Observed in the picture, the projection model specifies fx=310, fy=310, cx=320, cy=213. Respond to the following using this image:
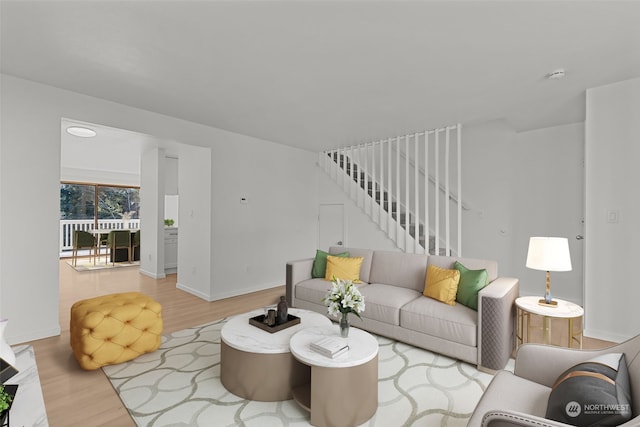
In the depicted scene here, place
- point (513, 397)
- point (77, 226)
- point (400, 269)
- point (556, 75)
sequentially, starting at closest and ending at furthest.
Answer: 1. point (513, 397)
2. point (556, 75)
3. point (400, 269)
4. point (77, 226)

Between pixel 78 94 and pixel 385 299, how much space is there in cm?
391

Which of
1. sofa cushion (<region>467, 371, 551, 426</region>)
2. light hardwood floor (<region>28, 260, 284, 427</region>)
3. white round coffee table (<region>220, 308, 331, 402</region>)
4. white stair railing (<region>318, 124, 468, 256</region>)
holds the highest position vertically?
white stair railing (<region>318, 124, 468, 256</region>)

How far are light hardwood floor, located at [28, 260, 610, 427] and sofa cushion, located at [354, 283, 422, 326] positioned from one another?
172 centimetres

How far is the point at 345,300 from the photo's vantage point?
2080 mm

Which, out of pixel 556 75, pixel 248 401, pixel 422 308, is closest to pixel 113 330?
pixel 248 401

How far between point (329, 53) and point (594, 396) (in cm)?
250

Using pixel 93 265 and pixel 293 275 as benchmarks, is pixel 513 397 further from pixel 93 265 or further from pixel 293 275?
pixel 93 265

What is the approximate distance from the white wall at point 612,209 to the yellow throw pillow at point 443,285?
1.55 meters

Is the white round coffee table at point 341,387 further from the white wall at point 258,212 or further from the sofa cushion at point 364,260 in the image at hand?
the white wall at point 258,212

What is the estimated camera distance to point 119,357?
2.55 metres

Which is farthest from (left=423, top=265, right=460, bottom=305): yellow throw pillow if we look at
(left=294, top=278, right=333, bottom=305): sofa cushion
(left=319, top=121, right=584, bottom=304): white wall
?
(left=319, top=121, right=584, bottom=304): white wall

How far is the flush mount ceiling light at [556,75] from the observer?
9.05 feet

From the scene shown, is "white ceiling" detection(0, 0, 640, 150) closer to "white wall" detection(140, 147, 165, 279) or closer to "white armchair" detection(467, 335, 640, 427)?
"white armchair" detection(467, 335, 640, 427)

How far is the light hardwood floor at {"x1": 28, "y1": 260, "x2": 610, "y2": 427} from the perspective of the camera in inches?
78.0
